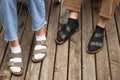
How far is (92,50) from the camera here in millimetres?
2072

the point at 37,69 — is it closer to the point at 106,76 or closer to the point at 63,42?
the point at 63,42

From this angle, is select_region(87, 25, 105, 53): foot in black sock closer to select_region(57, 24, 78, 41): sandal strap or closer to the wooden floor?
the wooden floor

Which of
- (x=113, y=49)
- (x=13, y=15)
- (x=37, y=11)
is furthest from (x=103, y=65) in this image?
(x=13, y=15)

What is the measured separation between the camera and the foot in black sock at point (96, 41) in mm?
2078

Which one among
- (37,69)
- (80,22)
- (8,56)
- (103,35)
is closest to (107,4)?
(103,35)

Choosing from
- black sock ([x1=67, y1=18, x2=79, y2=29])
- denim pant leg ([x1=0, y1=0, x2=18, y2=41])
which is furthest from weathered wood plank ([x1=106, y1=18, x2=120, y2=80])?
denim pant leg ([x1=0, y1=0, x2=18, y2=41])

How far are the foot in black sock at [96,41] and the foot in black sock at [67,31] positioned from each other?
0.18 meters

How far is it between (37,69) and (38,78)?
0.10m

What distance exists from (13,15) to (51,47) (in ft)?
1.40

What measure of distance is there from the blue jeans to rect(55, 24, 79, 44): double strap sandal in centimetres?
21

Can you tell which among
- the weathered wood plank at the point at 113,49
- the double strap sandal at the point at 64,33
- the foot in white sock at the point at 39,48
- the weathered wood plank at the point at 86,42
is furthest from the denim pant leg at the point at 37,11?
the weathered wood plank at the point at 113,49

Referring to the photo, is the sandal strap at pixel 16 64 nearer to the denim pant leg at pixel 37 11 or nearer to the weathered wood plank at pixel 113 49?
the denim pant leg at pixel 37 11

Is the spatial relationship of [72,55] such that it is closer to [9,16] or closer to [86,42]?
[86,42]

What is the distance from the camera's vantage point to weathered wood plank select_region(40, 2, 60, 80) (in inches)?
75.5
